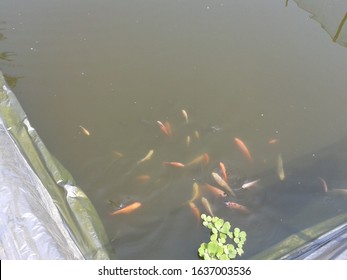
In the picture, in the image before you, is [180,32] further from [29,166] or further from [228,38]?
[29,166]

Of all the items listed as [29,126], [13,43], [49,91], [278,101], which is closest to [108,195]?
[29,126]

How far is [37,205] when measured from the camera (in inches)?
109

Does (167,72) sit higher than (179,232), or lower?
higher

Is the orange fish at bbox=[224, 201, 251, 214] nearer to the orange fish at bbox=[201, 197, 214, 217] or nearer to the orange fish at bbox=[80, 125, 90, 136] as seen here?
the orange fish at bbox=[201, 197, 214, 217]

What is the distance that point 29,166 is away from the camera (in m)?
3.12

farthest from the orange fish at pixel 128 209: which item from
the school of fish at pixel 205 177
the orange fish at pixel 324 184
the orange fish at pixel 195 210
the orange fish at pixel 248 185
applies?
the orange fish at pixel 324 184

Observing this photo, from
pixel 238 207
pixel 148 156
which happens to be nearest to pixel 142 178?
pixel 148 156

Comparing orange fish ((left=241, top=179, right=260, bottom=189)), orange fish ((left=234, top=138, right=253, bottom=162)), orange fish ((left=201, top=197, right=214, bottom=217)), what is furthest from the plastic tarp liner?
orange fish ((left=234, top=138, right=253, bottom=162))

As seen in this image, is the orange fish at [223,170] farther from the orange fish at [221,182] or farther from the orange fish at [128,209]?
the orange fish at [128,209]

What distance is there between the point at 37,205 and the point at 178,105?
1717 millimetres

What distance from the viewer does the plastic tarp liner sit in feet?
8.21

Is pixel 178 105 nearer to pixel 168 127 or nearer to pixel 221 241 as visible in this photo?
pixel 168 127

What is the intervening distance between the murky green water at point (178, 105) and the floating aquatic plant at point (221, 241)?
10 centimetres
